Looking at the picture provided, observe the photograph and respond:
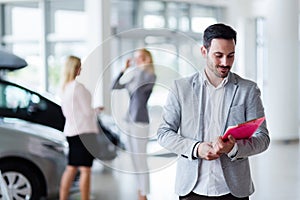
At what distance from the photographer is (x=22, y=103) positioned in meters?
3.94

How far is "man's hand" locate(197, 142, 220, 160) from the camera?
1700 mm

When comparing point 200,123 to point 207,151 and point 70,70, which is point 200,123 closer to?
point 207,151

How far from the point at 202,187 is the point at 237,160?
0.16 m

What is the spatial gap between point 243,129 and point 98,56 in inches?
51.1

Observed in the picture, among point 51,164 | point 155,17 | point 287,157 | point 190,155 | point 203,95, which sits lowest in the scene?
point 287,157

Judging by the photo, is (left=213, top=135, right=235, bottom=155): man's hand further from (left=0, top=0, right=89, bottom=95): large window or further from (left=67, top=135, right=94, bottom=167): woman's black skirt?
(left=0, top=0, right=89, bottom=95): large window

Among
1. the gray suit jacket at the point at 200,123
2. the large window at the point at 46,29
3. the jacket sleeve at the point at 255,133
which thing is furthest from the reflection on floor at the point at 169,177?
the large window at the point at 46,29

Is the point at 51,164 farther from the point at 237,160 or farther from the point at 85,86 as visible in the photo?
the point at 237,160

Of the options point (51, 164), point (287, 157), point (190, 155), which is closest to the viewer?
point (190, 155)

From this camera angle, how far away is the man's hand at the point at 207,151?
1.70 m

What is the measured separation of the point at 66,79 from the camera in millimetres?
3322

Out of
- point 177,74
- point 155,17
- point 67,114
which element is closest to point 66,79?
point 67,114

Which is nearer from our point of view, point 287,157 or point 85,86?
point 85,86

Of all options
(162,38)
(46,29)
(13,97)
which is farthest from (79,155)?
(46,29)
